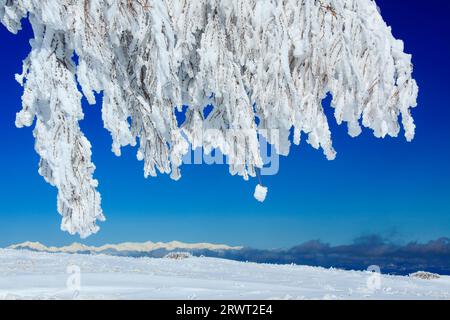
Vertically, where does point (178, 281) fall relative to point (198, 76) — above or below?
below

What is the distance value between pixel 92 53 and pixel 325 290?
15.1 ft

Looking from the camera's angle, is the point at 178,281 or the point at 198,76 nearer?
the point at 198,76

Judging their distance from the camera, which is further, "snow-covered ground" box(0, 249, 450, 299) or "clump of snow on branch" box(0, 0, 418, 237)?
"snow-covered ground" box(0, 249, 450, 299)

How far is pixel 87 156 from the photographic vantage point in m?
6.26

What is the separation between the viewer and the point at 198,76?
21.9 feet

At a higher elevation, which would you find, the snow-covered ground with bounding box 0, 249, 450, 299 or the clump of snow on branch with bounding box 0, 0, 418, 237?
the clump of snow on branch with bounding box 0, 0, 418, 237

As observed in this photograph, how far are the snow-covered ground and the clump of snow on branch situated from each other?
4.05 feet

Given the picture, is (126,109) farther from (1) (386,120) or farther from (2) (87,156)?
(1) (386,120)

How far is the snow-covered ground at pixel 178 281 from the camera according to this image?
687 centimetres

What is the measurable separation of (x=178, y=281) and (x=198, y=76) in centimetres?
325

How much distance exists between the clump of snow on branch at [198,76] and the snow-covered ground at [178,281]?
1236 mm

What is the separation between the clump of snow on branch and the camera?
6.05 metres
